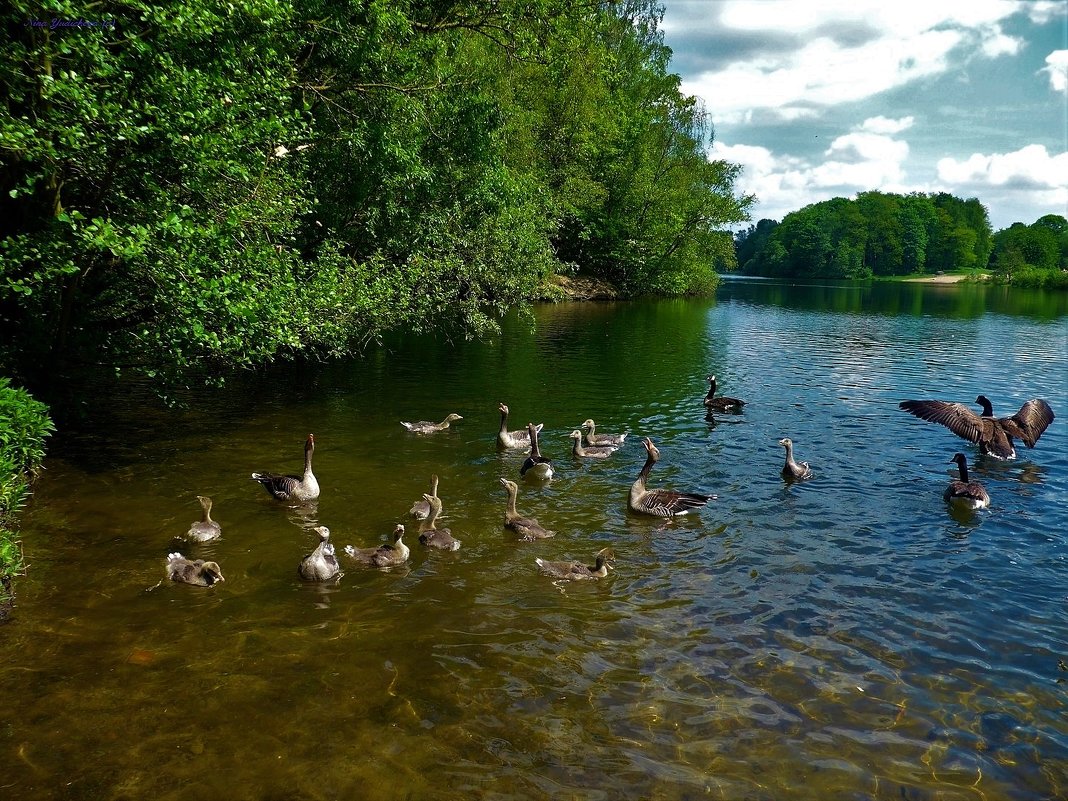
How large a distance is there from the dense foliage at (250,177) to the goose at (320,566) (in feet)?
18.2

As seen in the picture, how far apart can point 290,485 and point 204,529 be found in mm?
2307

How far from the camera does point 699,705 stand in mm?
8414

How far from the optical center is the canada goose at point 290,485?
47.9 ft

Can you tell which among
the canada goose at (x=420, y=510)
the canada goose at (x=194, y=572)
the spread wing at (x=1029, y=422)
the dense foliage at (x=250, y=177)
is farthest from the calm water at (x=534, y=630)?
the dense foliage at (x=250, y=177)

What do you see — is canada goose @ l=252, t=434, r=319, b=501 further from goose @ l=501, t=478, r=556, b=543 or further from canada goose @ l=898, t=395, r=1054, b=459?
canada goose @ l=898, t=395, r=1054, b=459

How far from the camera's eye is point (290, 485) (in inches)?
576

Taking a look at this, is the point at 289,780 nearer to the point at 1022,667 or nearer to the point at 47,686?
the point at 47,686

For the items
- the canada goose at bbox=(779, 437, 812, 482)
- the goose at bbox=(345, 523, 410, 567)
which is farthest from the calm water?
the canada goose at bbox=(779, 437, 812, 482)

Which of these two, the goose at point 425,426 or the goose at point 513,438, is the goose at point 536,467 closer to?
the goose at point 513,438

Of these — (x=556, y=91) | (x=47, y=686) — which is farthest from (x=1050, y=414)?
(x=556, y=91)

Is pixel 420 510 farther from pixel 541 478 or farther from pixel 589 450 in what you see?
pixel 589 450

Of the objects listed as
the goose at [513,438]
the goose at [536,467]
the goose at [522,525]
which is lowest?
the goose at [522,525]

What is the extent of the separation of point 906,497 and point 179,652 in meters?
15.1

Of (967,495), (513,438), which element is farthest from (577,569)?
(967,495)
